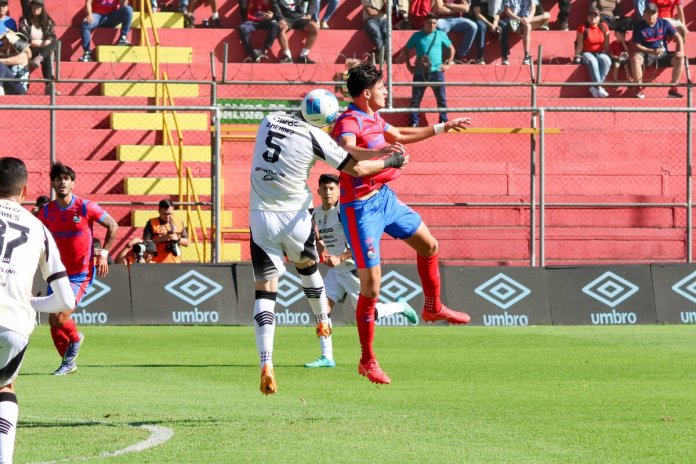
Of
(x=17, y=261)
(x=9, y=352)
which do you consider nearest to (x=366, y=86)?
(x=17, y=261)

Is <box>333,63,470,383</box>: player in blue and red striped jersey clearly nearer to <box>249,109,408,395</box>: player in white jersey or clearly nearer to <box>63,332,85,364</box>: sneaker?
<box>249,109,408,395</box>: player in white jersey

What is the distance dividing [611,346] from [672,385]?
4407 millimetres

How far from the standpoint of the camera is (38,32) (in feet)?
84.5

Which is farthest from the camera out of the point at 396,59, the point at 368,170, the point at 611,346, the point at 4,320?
the point at 396,59

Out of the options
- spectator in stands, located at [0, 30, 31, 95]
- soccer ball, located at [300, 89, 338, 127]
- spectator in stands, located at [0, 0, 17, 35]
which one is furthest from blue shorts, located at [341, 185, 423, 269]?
spectator in stands, located at [0, 0, 17, 35]

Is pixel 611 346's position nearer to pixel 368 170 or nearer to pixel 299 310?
pixel 299 310

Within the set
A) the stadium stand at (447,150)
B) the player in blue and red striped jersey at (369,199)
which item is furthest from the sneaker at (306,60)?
the player in blue and red striped jersey at (369,199)

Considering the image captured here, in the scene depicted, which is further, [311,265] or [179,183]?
[179,183]

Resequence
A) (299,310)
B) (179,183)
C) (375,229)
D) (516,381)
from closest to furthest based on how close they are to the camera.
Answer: (375,229) < (516,381) < (299,310) < (179,183)

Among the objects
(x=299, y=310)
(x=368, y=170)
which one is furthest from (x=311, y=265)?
(x=299, y=310)

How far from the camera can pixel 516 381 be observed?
11.5 metres

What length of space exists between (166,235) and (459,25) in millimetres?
9282

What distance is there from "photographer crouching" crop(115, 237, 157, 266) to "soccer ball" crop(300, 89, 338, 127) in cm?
1120

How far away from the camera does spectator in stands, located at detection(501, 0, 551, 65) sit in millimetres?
27391
